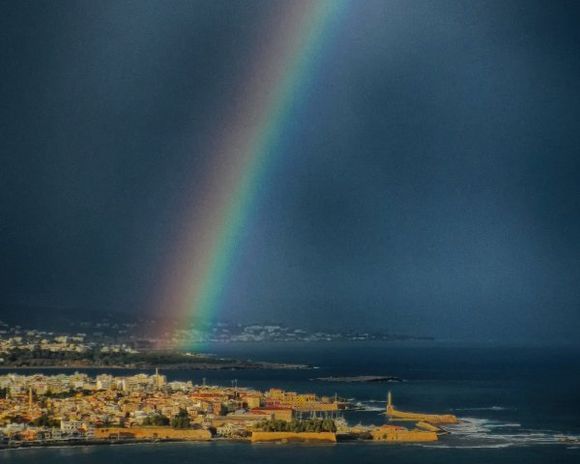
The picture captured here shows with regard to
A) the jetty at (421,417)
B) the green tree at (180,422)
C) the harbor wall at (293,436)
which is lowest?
the harbor wall at (293,436)

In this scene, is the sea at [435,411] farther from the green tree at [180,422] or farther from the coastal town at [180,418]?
the green tree at [180,422]

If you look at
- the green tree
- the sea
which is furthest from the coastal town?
the sea

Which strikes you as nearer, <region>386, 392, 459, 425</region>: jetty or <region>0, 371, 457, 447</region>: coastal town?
<region>0, 371, 457, 447</region>: coastal town

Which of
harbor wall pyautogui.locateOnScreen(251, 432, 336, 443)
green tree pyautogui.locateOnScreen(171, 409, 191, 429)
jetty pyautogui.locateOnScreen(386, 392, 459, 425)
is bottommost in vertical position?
harbor wall pyautogui.locateOnScreen(251, 432, 336, 443)

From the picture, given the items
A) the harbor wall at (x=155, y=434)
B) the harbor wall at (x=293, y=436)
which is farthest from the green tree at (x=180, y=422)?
the harbor wall at (x=293, y=436)

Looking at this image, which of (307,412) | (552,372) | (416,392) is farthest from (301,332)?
(307,412)

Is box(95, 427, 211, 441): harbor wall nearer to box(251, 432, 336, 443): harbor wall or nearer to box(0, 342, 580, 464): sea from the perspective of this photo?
box(0, 342, 580, 464): sea

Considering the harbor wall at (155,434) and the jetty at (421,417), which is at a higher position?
the jetty at (421,417)

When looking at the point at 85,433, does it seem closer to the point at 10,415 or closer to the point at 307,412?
the point at 10,415
